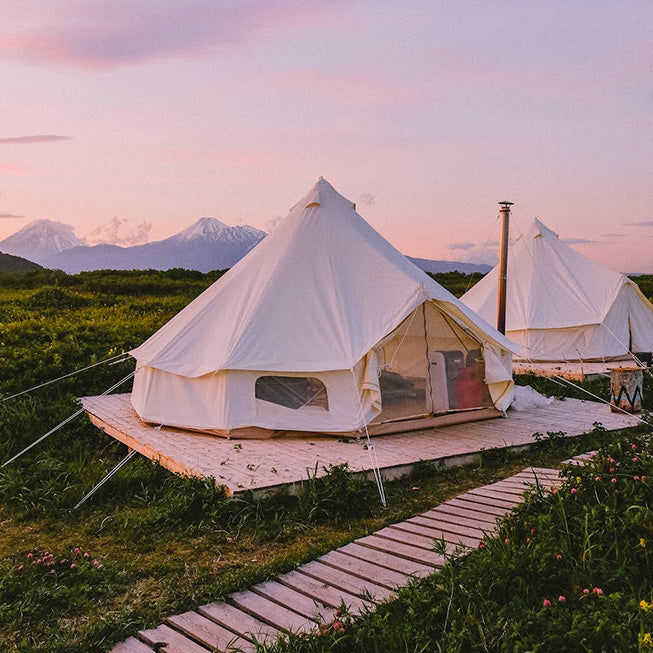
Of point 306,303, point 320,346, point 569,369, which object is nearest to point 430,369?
point 320,346

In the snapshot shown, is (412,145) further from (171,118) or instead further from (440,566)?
(440,566)

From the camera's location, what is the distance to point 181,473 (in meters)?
6.67

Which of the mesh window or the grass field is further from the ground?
the mesh window

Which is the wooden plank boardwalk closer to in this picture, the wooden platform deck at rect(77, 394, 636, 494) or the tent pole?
the wooden platform deck at rect(77, 394, 636, 494)

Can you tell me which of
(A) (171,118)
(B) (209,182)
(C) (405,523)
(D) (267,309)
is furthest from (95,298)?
(C) (405,523)

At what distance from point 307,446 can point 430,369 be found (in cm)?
205

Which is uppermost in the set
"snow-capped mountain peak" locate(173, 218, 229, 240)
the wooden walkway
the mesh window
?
"snow-capped mountain peak" locate(173, 218, 229, 240)

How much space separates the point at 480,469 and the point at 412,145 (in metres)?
7.90

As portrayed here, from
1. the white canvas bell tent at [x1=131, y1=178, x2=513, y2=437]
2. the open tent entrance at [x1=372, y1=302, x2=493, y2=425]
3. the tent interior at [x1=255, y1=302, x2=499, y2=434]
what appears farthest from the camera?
the open tent entrance at [x1=372, y1=302, x2=493, y2=425]

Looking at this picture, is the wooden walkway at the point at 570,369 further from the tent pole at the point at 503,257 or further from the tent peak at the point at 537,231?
the tent peak at the point at 537,231

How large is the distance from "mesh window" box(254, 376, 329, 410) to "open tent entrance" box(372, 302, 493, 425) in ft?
2.74

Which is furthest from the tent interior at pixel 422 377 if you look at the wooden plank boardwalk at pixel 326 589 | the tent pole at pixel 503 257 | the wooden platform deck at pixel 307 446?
the tent pole at pixel 503 257

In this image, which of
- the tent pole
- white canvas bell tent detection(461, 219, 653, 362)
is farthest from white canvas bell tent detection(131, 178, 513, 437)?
white canvas bell tent detection(461, 219, 653, 362)

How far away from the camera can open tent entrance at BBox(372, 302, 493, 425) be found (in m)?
8.58
